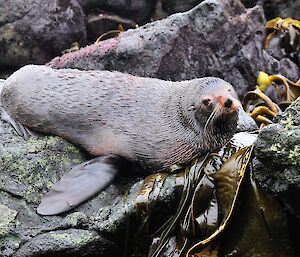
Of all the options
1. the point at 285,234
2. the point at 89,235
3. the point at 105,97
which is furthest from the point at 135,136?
the point at 285,234

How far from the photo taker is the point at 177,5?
1044 centimetres

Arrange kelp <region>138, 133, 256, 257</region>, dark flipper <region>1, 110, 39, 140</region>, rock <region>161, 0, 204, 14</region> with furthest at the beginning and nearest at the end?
rock <region>161, 0, 204, 14</region> → dark flipper <region>1, 110, 39, 140</region> → kelp <region>138, 133, 256, 257</region>

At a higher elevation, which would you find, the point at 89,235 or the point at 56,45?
the point at 89,235

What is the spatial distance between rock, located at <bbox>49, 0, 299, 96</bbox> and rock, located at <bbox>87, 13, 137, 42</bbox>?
2468 mm

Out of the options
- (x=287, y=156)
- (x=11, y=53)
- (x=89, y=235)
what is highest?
(x=287, y=156)

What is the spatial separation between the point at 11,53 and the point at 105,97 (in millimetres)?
3977

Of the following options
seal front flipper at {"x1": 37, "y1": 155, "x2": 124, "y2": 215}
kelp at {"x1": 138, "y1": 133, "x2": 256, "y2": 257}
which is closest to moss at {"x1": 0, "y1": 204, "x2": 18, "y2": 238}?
seal front flipper at {"x1": 37, "y1": 155, "x2": 124, "y2": 215}

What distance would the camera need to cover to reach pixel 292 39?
8.62 meters

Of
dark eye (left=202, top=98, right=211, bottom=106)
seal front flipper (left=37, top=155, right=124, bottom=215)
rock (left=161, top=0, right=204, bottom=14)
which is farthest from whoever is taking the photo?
rock (left=161, top=0, right=204, bottom=14)

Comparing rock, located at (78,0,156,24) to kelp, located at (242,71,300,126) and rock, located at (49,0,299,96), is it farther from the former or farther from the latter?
kelp, located at (242,71,300,126)

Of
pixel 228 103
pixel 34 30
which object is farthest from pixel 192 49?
pixel 34 30

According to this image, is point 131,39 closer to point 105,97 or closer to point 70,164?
point 105,97

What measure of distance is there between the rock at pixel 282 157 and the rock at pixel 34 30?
5.48 metres

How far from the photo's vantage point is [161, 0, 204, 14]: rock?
1038 cm
